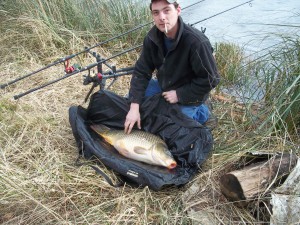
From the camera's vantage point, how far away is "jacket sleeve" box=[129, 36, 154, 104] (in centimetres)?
262

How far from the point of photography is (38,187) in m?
2.09

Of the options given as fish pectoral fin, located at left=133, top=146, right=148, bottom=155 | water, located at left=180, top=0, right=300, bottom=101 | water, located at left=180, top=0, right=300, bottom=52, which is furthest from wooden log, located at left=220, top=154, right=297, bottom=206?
water, located at left=180, top=0, right=300, bottom=52

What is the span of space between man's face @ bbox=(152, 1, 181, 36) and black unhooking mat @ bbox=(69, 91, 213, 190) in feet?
1.65

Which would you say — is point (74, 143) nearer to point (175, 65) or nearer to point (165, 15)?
point (175, 65)

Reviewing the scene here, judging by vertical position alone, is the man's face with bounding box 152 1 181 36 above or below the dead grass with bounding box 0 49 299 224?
above

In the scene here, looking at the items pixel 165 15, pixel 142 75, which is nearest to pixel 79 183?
pixel 142 75

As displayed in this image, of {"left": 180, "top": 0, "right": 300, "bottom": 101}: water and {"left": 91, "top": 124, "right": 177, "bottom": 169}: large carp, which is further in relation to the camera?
{"left": 180, "top": 0, "right": 300, "bottom": 101}: water

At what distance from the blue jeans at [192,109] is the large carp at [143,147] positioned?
34 cm

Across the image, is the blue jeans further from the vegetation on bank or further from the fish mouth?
the fish mouth

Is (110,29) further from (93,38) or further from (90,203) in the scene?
(90,203)

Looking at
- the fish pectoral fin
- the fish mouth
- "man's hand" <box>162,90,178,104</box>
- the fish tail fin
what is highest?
"man's hand" <box>162,90,178,104</box>

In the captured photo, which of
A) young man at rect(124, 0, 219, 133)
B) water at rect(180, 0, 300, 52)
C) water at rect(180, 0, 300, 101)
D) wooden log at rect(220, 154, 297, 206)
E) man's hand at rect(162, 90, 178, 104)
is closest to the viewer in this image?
wooden log at rect(220, 154, 297, 206)

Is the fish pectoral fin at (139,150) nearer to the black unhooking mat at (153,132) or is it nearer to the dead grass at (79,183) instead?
the black unhooking mat at (153,132)

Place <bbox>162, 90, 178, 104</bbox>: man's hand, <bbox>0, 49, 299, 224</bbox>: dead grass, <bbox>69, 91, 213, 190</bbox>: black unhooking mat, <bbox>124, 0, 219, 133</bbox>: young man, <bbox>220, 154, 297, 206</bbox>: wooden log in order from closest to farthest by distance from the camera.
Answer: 1. <bbox>220, 154, 297, 206</bbox>: wooden log
2. <bbox>0, 49, 299, 224</bbox>: dead grass
3. <bbox>69, 91, 213, 190</bbox>: black unhooking mat
4. <bbox>124, 0, 219, 133</bbox>: young man
5. <bbox>162, 90, 178, 104</bbox>: man's hand
